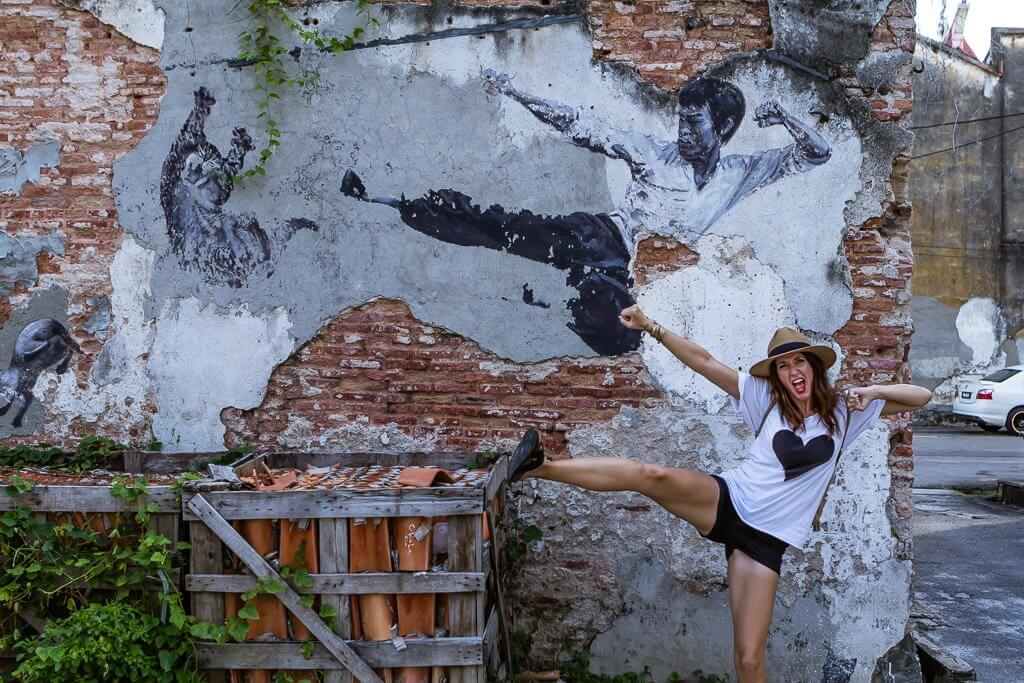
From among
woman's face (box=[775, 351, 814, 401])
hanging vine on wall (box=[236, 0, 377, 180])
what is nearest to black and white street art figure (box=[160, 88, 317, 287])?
hanging vine on wall (box=[236, 0, 377, 180])

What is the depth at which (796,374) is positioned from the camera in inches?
161

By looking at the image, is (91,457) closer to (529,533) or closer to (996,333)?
(529,533)

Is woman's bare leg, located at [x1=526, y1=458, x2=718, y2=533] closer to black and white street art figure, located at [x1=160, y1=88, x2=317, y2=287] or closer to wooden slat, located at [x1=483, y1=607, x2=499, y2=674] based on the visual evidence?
wooden slat, located at [x1=483, y1=607, x2=499, y2=674]

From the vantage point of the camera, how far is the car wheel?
54.0 ft

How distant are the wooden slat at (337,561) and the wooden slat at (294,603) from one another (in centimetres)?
5

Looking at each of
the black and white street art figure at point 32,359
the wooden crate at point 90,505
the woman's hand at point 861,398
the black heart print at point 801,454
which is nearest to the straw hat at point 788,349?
the woman's hand at point 861,398

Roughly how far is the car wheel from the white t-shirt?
14.6 m

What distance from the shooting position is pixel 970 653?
5.79 m

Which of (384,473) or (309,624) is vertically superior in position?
(384,473)

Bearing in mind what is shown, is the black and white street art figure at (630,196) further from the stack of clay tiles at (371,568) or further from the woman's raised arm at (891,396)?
the stack of clay tiles at (371,568)

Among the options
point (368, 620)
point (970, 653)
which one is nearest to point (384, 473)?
point (368, 620)

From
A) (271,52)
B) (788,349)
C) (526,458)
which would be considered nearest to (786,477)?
(788,349)

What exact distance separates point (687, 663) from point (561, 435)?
4.84 ft

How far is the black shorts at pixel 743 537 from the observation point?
155 inches
